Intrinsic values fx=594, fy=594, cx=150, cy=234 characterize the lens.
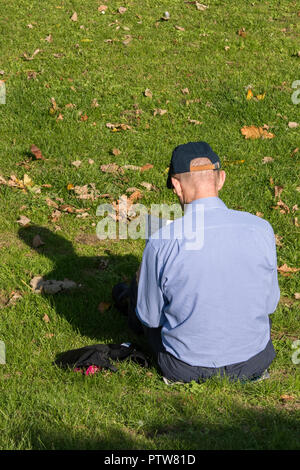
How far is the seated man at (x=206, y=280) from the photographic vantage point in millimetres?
3467

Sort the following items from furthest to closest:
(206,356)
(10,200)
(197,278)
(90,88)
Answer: (90,88), (10,200), (206,356), (197,278)

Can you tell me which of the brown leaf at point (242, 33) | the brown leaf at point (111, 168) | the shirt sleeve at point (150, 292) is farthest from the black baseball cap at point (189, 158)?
the brown leaf at point (242, 33)

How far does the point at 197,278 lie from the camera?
3461 mm

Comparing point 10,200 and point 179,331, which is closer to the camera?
point 179,331

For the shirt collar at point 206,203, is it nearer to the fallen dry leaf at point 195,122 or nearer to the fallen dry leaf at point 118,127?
the fallen dry leaf at point 118,127

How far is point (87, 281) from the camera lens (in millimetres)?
5457

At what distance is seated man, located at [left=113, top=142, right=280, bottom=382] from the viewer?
3.47 m

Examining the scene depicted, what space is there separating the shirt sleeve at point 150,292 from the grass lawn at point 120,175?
483 millimetres

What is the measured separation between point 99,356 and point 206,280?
110 centimetres

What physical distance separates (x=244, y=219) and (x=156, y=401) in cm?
126

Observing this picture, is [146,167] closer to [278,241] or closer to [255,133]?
[255,133]

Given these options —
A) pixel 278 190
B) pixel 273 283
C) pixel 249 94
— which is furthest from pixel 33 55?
pixel 273 283

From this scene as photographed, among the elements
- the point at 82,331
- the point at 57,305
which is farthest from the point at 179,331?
the point at 57,305
